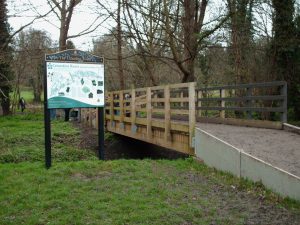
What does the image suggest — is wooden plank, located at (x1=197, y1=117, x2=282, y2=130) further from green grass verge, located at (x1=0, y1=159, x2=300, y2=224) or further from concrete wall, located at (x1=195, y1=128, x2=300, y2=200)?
green grass verge, located at (x1=0, y1=159, x2=300, y2=224)

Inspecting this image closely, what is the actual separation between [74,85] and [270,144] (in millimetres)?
4720

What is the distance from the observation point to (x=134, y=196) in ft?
20.1

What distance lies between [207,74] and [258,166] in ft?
73.4

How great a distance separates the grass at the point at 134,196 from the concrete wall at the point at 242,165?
0.49 feet

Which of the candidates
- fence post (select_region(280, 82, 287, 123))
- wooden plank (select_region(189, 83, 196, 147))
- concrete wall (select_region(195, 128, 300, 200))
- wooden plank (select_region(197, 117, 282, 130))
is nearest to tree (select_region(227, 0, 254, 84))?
wooden plank (select_region(197, 117, 282, 130))

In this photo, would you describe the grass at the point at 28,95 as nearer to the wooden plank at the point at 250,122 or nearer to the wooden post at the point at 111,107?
the wooden post at the point at 111,107

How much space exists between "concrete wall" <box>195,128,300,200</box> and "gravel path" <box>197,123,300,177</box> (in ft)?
0.66

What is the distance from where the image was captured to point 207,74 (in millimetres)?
28672

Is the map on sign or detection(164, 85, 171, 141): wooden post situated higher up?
the map on sign

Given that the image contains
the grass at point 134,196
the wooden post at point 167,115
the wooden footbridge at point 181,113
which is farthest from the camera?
the wooden post at point 167,115

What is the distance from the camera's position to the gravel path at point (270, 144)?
22.5 ft

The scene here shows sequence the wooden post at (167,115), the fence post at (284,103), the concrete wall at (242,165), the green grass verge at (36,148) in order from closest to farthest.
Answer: the concrete wall at (242,165) < the fence post at (284,103) < the green grass verge at (36,148) < the wooden post at (167,115)

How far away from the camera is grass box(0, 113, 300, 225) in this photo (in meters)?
5.26

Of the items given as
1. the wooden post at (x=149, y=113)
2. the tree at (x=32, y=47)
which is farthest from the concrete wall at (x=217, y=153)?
the tree at (x=32, y=47)
